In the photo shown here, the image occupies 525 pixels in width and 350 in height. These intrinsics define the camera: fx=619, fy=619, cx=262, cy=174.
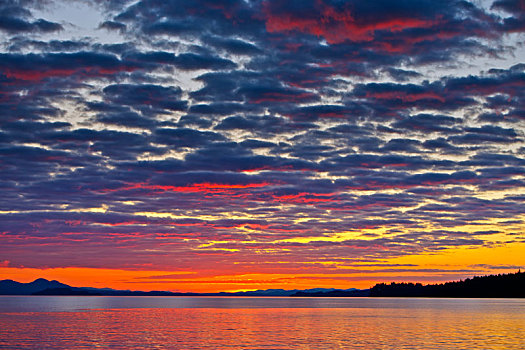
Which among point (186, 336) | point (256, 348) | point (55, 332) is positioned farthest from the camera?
point (55, 332)

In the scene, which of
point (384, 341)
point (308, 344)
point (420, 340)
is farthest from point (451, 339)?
point (308, 344)

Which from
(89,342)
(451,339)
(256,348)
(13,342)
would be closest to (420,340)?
(451,339)

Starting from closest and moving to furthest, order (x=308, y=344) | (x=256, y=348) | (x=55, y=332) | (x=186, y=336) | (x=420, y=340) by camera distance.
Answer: (x=256, y=348) < (x=308, y=344) < (x=420, y=340) < (x=186, y=336) < (x=55, y=332)

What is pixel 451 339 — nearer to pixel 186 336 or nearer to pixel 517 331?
pixel 517 331

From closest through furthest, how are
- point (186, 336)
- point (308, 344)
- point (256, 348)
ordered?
point (256, 348), point (308, 344), point (186, 336)

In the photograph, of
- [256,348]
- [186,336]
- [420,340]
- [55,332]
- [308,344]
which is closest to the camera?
[256,348]

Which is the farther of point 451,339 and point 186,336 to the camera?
point 186,336

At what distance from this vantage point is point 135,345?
7331 centimetres

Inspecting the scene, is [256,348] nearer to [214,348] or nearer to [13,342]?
[214,348]

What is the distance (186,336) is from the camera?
86500 mm

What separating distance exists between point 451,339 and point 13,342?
182ft

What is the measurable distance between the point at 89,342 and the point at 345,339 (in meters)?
32.7

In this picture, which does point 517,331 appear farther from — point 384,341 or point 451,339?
point 384,341

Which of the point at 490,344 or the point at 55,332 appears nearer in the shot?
the point at 490,344
